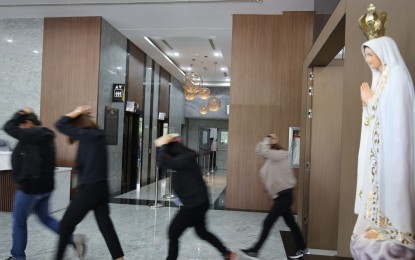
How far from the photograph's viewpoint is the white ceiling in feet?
22.0

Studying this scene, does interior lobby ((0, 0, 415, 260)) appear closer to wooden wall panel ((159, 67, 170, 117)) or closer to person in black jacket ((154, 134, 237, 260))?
person in black jacket ((154, 134, 237, 260))

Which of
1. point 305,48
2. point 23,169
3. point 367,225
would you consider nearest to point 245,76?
point 305,48

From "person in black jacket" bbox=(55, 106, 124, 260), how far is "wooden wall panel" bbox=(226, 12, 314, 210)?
4136mm

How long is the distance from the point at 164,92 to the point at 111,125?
528 cm

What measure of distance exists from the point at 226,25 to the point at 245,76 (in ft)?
5.43

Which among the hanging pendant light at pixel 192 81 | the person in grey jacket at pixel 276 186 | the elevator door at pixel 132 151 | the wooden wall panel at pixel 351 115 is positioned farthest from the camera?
the hanging pendant light at pixel 192 81

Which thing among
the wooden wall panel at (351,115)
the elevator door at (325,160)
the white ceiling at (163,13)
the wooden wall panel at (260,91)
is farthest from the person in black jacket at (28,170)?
the white ceiling at (163,13)

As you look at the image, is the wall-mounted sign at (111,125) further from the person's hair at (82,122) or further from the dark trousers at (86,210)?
the dark trousers at (86,210)

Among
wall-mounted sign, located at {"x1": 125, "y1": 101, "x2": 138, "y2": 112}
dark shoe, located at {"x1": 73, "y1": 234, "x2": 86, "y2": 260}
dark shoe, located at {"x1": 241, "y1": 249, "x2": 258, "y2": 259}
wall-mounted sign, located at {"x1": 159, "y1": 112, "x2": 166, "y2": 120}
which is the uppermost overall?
wall-mounted sign, located at {"x1": 125, "y1": 101, "x2": 138, "y2": 112}

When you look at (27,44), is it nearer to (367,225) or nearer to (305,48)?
(305,48)

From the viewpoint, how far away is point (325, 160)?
15.1 feet

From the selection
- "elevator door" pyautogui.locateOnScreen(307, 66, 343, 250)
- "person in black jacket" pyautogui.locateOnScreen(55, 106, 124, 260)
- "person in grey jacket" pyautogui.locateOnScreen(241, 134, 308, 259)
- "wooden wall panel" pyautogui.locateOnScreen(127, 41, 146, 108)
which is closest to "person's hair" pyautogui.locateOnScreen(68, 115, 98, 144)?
"person in black jacket" pyautogui.locateOnScreen(55, 106, 124, 260)

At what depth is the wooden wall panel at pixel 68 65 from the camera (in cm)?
757

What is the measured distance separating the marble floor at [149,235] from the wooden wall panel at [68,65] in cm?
243
